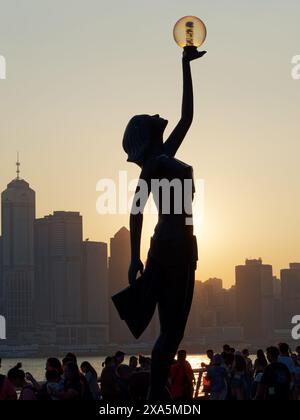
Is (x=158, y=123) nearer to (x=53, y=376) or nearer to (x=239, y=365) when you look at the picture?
(x=53, y=376)

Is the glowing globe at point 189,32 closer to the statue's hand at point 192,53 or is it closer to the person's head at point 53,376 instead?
the statue's hand at point 192,53

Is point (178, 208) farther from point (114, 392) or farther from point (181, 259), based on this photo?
point (114, 392)

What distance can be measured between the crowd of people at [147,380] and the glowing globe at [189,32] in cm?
294

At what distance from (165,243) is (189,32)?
1.98m

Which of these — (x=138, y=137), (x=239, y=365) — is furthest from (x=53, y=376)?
(x=239, y=365)

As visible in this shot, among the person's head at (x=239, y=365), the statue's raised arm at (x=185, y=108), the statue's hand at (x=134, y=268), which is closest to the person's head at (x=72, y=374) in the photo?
the statue's hand at (x=134, y=268)

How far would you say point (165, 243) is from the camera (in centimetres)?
1014

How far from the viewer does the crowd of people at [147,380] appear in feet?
34.1

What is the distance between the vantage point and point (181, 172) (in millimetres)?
10227

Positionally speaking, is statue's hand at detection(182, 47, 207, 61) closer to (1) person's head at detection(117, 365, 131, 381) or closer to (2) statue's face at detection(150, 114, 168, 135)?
(2) statue's face at detection(150, 114, 168, 135)

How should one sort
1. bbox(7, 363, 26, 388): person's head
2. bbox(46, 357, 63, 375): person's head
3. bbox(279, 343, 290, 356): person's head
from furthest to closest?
bbox(279, 343, 290, 356): person's head, bbox(46, 357, 63, 375): person's head, bbox(7, 363, 26, 388): person's head

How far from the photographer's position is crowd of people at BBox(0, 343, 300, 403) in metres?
10.4

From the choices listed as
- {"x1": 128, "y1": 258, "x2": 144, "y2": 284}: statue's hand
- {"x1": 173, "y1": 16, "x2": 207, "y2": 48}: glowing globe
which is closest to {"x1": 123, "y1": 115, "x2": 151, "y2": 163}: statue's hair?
{"x1": 173, "y1": 16, "x2": 207, "y2": 48}: glowing globe
